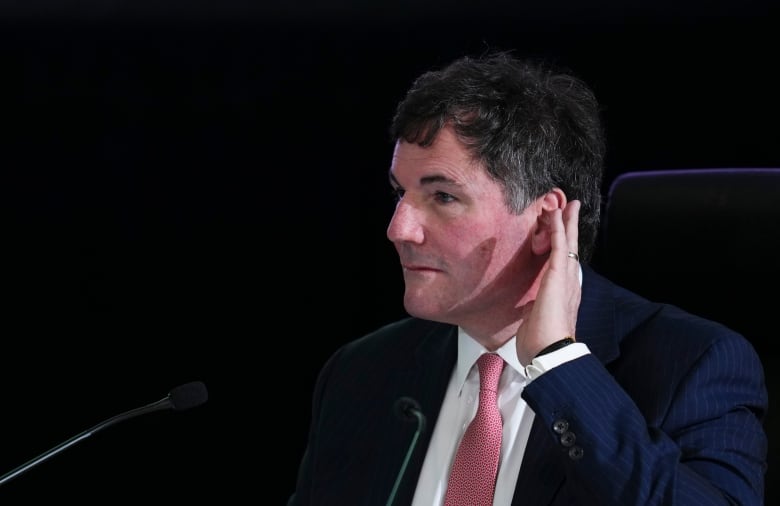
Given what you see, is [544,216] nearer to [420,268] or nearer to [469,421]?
[420,268]

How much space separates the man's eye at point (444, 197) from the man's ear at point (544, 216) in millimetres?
138

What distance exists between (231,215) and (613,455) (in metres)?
1.57

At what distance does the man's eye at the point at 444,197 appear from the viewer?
1.69m

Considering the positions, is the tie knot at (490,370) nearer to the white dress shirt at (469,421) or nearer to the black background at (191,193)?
the white dress shirt at (469,421)

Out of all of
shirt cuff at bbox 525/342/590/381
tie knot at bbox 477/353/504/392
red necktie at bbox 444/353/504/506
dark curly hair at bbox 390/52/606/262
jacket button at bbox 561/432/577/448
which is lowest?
red necktie at bbox 444/353/504/506

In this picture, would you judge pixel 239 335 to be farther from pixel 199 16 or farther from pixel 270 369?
pixel 199 16

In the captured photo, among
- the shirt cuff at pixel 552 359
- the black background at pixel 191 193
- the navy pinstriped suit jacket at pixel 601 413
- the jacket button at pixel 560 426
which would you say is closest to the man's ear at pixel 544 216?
the navy pinstriped suit jacket at pixel 601 413

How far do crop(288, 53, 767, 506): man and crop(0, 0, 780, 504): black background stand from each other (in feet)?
2.95

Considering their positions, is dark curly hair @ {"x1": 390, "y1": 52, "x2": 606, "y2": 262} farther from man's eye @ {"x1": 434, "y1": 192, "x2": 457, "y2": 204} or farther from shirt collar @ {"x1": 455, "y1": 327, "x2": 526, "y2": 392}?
shirt collar @ {"x1": 455, "y1": 327, "x2": 526, "y2": 392}

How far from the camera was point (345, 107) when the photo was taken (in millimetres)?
2781

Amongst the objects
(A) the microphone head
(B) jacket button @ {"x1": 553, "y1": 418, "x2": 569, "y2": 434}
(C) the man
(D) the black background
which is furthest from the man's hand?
(D) the black background

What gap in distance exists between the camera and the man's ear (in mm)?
1729

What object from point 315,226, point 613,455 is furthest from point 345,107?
point 613,455

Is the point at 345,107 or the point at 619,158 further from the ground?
the point at 345,107
